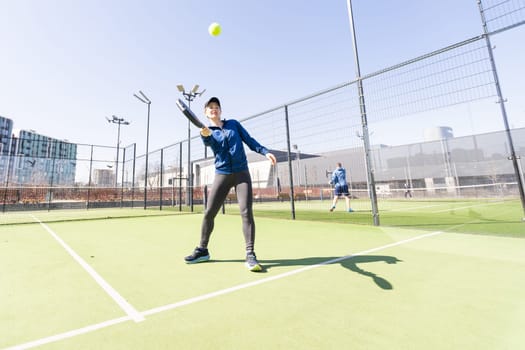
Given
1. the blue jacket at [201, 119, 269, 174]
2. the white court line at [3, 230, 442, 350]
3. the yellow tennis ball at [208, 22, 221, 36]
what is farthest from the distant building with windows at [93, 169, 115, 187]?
the white court line at [3, 230, 442, 350]

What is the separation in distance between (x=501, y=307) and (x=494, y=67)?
5.23 meters

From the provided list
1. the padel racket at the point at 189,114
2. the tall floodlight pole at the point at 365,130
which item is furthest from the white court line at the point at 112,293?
the tall floodlight pole at the point at 365,130

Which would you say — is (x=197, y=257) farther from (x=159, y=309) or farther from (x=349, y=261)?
(x=349, y=261)

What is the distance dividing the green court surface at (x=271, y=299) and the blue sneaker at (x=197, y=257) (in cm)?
11

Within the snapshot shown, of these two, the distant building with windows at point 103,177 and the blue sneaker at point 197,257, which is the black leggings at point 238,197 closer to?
the blue sneaker at point 197,257

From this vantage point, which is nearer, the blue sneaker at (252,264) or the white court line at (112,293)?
the white court line at (112,293)

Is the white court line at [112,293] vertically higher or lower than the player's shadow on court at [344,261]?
higher

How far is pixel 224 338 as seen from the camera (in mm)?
1307

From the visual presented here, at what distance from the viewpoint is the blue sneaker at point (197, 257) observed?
286 cm

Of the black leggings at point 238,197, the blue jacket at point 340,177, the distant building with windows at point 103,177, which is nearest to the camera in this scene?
the black leggings at point 238,197

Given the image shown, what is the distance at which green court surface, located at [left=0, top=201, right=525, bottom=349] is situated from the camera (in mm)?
1312

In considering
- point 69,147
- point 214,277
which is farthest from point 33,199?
point 214,277

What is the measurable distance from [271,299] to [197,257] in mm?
1355

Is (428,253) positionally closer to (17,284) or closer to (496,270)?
(496,270)
